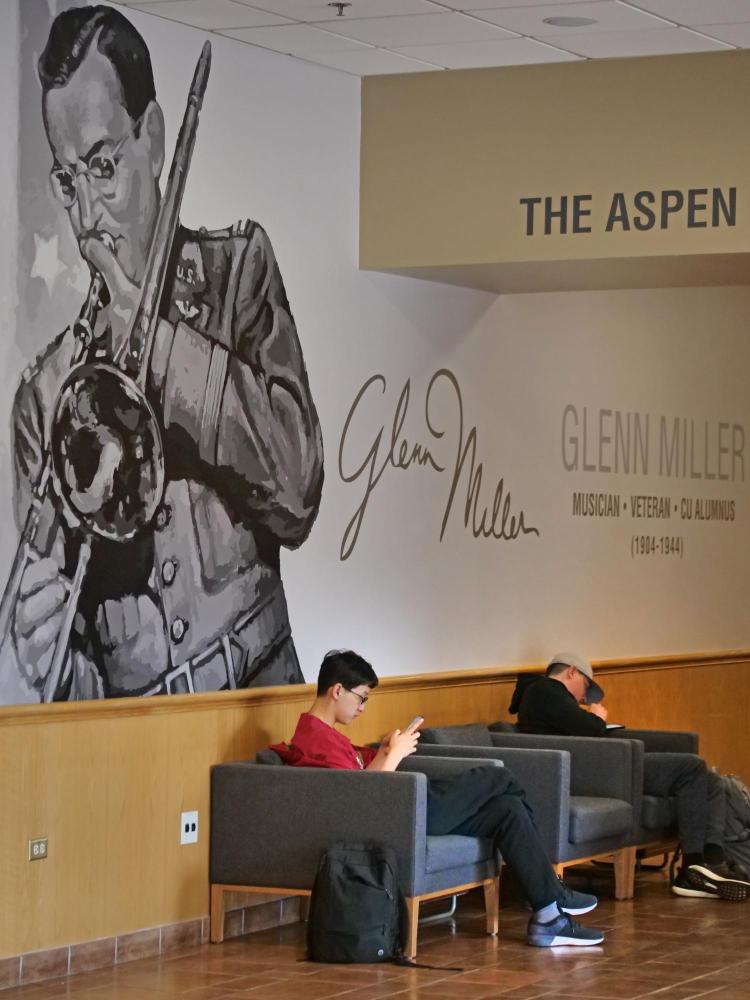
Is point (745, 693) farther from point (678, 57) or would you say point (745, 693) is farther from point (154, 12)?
point (154, 12)

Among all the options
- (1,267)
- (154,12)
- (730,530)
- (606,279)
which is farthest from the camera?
(730,530)

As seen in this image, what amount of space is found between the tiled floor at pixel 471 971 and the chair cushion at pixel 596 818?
0.36 m

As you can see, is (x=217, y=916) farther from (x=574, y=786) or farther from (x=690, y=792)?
(x=690, y=792)

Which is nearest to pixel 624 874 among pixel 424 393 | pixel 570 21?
pixel 424 393

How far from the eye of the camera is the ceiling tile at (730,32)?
6641mm

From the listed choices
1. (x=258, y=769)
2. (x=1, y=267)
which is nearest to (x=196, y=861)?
(x=258, y=769)

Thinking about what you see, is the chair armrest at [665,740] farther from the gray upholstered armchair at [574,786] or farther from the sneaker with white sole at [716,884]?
the sneaker with white sole at [716,884]

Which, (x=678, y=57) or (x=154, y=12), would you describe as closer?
(x=154, y=12)

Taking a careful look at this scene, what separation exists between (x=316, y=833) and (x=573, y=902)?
1.14 metres

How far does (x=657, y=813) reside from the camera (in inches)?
323

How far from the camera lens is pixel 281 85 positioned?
7.46 metres

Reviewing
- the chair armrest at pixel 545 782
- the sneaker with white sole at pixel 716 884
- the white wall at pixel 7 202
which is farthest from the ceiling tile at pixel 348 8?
the sneaker with white sole at pixel 716 884

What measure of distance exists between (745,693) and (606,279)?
15.5ft
